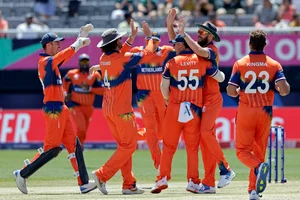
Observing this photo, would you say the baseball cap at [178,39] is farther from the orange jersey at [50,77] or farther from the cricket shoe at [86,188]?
the cricket shoe at [86,188]

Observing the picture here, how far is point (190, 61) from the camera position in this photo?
13633 millimetres

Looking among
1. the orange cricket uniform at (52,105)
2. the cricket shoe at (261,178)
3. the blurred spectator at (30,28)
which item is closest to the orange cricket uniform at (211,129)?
the cricket shoe at (261,178)

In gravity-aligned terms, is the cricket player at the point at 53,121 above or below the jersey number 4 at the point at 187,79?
below

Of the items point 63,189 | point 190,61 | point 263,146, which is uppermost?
point 190,61

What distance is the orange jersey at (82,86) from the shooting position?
22406 mm

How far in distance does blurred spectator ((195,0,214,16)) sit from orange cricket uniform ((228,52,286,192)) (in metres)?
15.4

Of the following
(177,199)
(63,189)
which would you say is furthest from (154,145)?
(177,199)

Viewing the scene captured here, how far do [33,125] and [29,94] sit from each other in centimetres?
196

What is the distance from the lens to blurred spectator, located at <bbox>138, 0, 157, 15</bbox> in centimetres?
2880

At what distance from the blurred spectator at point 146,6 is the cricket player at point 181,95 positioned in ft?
49.5

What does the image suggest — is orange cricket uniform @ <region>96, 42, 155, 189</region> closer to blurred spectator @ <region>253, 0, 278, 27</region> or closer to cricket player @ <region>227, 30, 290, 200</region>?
cricket player @ <region>227, 30, 290, 200</region>

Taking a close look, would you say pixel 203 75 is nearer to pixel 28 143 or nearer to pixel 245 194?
pixel 245 194

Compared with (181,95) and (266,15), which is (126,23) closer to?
(266,15)

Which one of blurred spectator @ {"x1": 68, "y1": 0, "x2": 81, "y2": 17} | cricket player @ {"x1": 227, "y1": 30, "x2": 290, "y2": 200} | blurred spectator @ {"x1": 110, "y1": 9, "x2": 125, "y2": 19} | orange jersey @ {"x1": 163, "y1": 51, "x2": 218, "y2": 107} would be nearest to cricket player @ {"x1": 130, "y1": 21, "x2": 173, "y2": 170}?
orange jersey @ {"x1": 163, "y1": 51, "x2": 218, "y2": 107}
